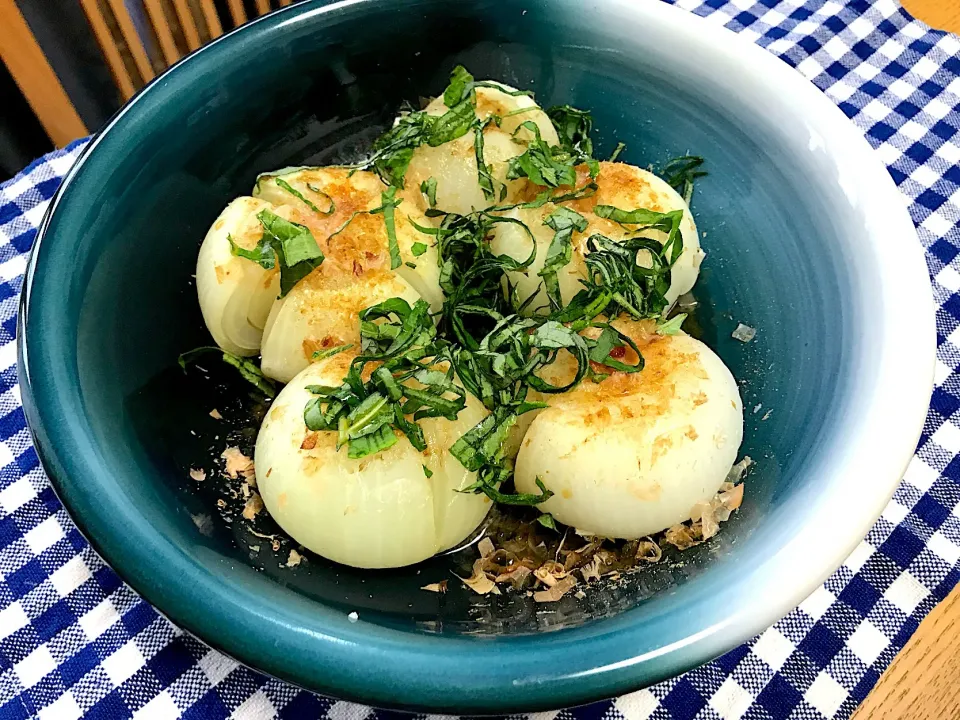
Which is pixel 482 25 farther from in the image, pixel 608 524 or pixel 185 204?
pixel 608 524

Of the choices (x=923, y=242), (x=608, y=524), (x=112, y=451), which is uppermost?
(x=112, y=451)

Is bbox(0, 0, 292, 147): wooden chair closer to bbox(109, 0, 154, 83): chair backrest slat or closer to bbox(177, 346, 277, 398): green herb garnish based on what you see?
bbox(109, 0, 154, 83): chair backrest slat

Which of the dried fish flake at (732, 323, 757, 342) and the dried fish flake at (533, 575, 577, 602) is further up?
the dried fish flake at (732, 323, 757, 342)

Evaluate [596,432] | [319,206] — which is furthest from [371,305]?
[596,432]

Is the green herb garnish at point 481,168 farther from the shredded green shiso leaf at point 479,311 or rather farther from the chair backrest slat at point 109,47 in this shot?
the chair backrest slat at point 109,47

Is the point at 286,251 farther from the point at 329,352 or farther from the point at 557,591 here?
the point at 557,591

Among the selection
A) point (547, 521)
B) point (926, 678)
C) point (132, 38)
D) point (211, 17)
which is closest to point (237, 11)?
point (211, 17)

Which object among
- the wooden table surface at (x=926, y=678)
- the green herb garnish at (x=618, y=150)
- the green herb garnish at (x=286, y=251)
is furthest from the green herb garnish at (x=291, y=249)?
the wooden table surface at (x=926, y=678)

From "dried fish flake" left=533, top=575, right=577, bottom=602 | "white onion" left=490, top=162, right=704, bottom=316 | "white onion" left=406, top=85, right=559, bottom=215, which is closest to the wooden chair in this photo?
"white onion" left=406, top=85, right=559, bottom=215
